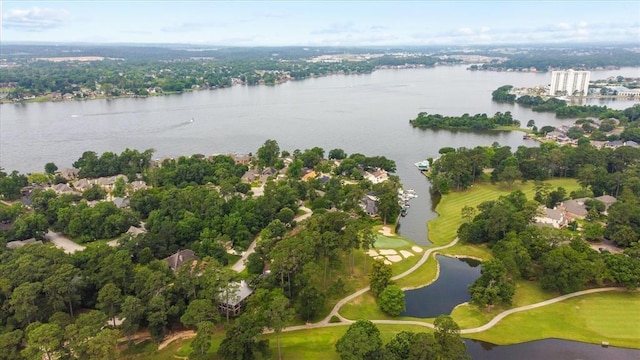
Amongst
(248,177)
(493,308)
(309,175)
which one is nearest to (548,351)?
(493,308)

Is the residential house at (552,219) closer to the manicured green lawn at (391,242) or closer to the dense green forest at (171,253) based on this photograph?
the manicured green lawn at (391,242)

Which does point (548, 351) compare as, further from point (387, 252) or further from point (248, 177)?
point (248, 177)

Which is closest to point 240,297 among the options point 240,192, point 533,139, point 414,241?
point 414,241

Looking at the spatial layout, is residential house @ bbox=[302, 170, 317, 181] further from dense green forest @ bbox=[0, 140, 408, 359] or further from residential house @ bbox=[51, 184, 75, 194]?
residential house @ bbox=[51, 184, 75, 194]

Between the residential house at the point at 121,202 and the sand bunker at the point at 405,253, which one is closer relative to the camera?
the sand bunker at the point at 405,253

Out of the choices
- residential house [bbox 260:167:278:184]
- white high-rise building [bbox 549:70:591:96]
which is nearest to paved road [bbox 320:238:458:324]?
residential house [bbox 260:167:278:184]

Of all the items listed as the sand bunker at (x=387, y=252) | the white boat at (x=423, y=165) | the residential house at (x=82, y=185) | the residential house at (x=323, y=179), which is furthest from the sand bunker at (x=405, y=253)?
the residential house at (x=82, y=185)

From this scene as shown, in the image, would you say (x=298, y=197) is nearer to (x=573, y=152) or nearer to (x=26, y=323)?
(x=26, y=323)
